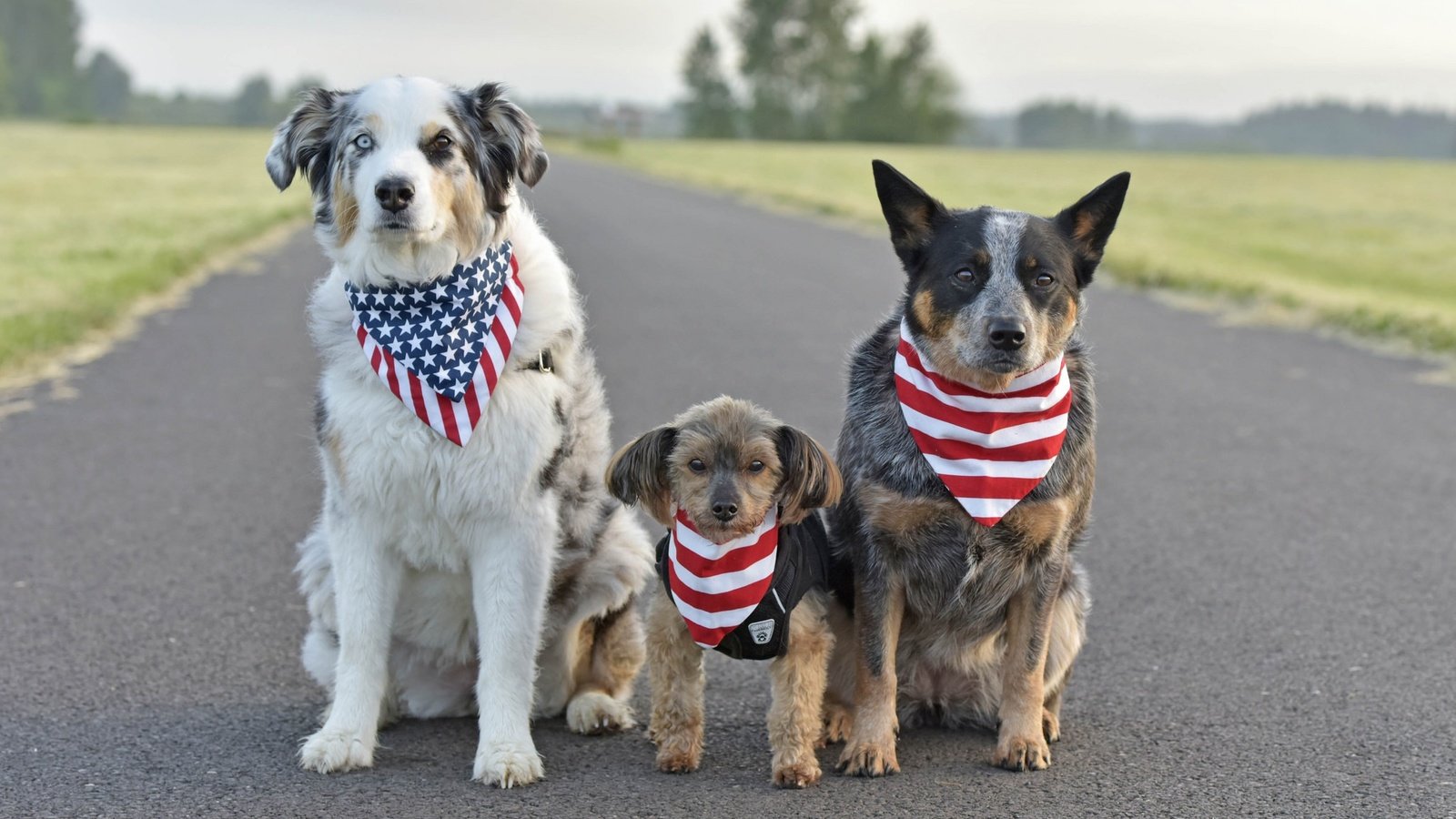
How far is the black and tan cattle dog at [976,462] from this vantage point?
4.51m

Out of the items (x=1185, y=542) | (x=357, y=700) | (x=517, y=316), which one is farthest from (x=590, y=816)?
(x=1185, y=542)

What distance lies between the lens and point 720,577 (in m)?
4.39

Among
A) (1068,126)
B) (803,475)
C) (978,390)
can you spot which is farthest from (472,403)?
(1068,126)

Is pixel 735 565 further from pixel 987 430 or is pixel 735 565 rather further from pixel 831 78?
pixel 831 78

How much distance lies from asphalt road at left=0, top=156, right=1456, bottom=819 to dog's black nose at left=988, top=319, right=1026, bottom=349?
4.60 feet

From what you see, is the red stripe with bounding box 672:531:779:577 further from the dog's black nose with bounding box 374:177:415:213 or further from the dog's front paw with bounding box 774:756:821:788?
the dog's black nose with bounding box 374:177:415:213

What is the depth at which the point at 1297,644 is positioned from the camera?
5988 millimetres

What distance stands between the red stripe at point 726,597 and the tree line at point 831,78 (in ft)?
410

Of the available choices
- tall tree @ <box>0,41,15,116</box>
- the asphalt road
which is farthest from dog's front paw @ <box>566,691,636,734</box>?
tall tree @ <box>0,41,15,116</box>

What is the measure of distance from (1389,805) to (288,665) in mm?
3997

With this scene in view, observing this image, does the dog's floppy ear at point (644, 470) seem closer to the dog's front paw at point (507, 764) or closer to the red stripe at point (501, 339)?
the red stripe at point (501, 339)

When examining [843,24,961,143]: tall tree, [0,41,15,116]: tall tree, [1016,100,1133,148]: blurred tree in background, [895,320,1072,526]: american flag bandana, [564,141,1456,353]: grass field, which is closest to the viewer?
[895,320,1072,526]: american flag bandana

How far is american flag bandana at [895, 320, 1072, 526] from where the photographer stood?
4480 millimetres

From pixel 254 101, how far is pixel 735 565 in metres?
199
